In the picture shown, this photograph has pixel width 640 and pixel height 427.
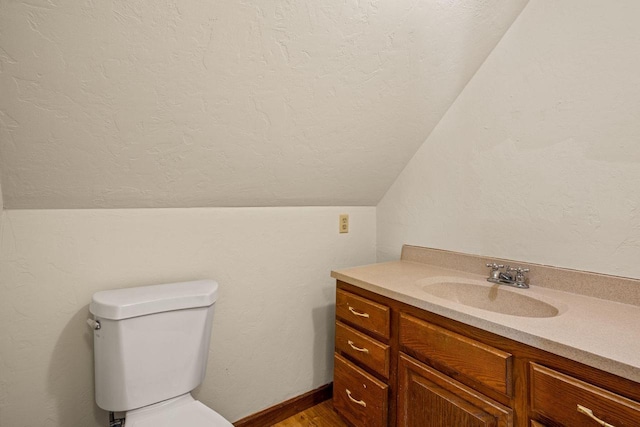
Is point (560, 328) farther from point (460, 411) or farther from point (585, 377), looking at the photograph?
point (460, 411)

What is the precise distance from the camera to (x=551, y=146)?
1.27 m

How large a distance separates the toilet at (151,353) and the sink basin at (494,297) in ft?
3.17

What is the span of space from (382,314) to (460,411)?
406 mm

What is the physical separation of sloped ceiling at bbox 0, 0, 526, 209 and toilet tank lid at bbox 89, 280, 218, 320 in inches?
13.8

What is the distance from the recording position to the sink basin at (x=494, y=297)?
45.9 inches

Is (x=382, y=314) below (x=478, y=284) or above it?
below

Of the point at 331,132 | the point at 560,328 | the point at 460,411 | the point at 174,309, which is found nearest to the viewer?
the point at 560,328

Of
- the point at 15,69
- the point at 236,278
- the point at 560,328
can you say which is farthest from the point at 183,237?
the point at 560,328

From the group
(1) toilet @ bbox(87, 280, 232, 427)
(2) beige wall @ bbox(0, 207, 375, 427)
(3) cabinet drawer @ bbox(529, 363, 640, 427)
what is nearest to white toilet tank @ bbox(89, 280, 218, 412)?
(1) toilet @ bbox(87, 280, 232, 427)

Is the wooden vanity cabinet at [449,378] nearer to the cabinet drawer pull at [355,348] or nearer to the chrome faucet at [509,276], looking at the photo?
the cabinet drawer pull at [355,348]

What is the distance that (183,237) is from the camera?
1384 millimetres

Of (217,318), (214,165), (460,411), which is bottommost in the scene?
(460,411)

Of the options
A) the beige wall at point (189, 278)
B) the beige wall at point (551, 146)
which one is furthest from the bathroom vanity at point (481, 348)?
the beige wall at point (189, 278)

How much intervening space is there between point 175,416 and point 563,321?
129 centimetres
